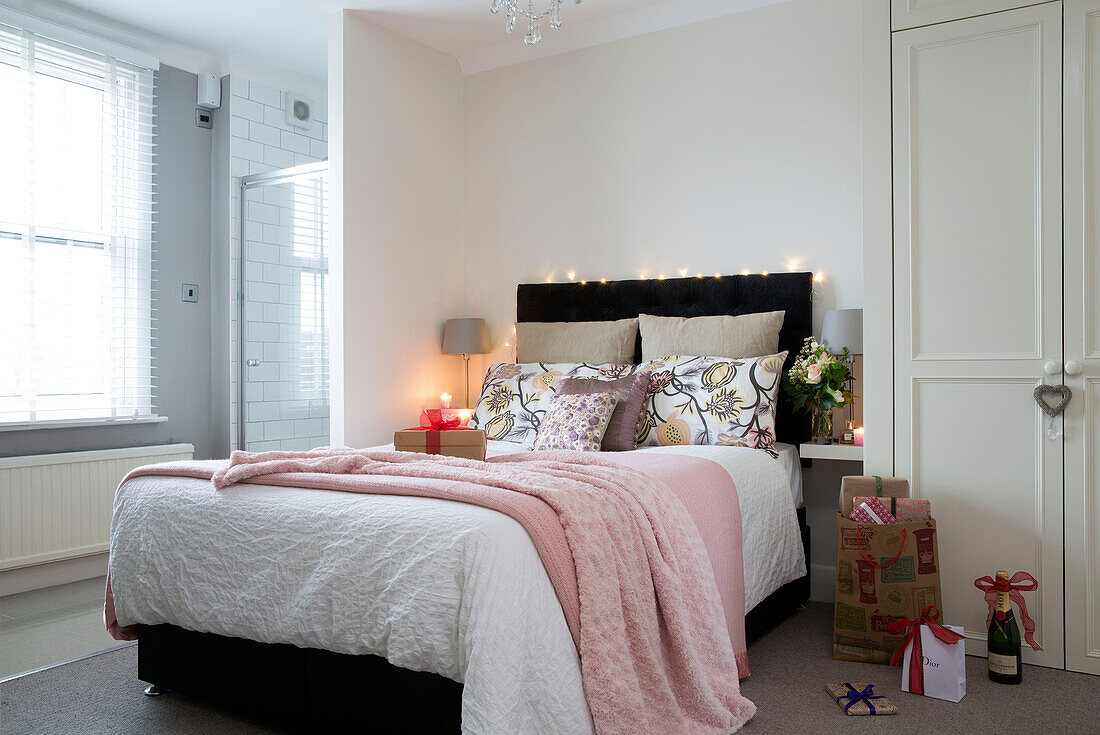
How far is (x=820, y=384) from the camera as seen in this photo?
11.3 ft

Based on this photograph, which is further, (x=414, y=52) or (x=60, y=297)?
(x=414, y=52)

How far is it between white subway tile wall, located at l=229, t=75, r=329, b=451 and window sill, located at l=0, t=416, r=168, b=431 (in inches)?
17.4

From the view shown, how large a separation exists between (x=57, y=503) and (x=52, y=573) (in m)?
0.34

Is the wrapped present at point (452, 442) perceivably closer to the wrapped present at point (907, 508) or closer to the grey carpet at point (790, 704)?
the grey carpet at point (790, 704)

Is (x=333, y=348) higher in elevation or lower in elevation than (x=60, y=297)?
lower

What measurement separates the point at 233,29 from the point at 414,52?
3.15 feet

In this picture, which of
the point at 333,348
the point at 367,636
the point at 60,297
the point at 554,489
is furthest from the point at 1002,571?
the point at 60,297

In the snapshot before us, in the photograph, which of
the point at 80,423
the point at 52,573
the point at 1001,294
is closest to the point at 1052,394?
the point at 1001,294

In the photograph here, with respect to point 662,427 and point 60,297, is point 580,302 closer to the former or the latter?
point 662,427

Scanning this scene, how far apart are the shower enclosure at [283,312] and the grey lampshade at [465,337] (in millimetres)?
644

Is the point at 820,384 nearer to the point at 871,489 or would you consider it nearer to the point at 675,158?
the point at 871,489

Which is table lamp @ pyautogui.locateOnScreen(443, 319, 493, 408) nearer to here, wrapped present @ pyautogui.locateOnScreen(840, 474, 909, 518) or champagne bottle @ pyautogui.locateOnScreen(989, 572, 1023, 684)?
wrapped present @ pyautogui.locateOnScreen(840, 474, 909, 518)

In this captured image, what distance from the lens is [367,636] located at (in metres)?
1.99

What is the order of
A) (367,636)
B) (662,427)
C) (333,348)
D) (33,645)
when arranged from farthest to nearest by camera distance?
(333,348)
(662,427)
(33,645)
(367,636)
